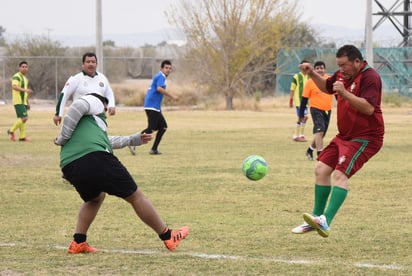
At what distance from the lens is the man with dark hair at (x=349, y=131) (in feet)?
27.8

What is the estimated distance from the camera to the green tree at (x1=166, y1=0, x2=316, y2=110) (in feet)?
141

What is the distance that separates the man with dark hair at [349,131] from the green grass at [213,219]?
40cm

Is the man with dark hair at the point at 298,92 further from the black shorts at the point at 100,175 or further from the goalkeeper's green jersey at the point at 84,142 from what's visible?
the black shorts at the point at 100,175

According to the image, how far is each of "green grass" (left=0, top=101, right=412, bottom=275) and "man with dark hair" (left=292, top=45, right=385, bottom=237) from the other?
399 mm

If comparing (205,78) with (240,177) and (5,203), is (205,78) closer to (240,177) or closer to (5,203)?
(240,177)

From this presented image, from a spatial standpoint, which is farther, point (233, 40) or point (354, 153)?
point (233, 40)

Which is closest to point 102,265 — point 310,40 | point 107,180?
point 107,180

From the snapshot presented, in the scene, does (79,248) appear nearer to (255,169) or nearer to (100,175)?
(100,175)

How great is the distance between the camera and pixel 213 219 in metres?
10.4

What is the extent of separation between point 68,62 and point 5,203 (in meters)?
40.2

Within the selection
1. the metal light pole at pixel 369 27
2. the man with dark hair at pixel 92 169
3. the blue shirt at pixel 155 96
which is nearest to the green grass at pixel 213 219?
the man with dark hair at pixel 92 169

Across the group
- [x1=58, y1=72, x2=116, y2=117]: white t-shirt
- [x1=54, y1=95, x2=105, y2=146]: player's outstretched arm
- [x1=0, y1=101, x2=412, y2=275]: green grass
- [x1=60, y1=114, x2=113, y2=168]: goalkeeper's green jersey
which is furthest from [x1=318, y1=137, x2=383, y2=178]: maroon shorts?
[x1=58, y1=72, x2=116, y2=117]: white t-shirt

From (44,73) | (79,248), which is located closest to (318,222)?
(79,248)

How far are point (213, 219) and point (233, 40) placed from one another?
109ft
